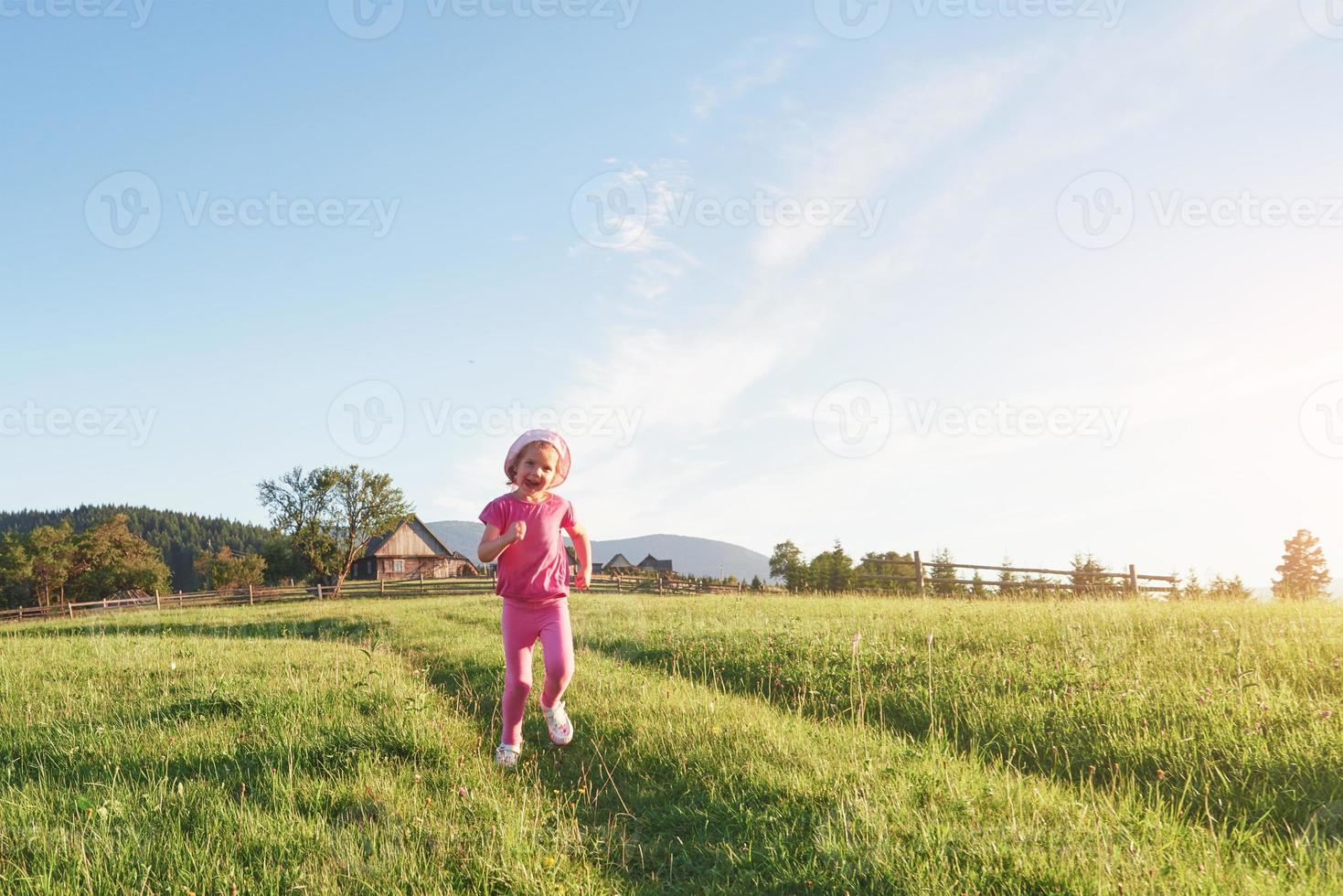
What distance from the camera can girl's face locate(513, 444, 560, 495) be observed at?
203 inches

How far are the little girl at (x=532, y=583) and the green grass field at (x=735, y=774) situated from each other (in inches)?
15.9

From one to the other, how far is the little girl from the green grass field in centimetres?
40

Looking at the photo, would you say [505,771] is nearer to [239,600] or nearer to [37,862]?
[37,862]

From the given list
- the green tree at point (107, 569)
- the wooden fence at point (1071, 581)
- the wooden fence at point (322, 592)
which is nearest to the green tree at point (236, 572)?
the green tree at point (107, 569)

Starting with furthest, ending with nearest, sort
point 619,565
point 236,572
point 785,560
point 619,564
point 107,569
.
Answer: point 619,564 → point 619,565 → point 785,560 → point 236,572 → point 107,569

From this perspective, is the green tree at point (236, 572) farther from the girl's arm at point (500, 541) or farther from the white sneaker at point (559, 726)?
the girl's arm at point (500, 541)

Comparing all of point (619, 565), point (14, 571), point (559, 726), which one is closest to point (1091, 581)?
point (559, 726)

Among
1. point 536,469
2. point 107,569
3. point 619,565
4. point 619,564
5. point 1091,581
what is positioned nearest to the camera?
point 536,469

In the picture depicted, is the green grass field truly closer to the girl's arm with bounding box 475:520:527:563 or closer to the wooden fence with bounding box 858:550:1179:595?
the girl's arm with bounding box 475:520:527:563

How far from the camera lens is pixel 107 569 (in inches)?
2501

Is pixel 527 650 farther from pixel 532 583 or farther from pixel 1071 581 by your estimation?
pixel 1071 581

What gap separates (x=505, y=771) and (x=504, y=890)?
1.78 meters

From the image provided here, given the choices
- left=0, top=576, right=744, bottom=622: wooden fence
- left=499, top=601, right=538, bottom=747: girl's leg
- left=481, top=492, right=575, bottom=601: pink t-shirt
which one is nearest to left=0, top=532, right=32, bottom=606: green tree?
left=0, top=576, right=744, bottom=622: wooden fence

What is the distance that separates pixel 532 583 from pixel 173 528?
166m
